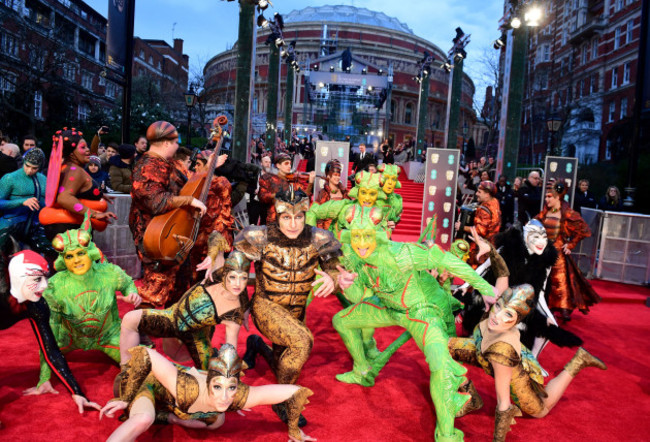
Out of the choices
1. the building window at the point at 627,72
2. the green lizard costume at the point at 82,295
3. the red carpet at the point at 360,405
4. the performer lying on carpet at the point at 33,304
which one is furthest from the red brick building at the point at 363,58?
the performer lying on carpet at the point at 33,304

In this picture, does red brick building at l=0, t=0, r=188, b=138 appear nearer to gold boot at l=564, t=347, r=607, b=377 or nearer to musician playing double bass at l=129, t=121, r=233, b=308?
musician playing double bass at l=129, t=121, r=233, b=308

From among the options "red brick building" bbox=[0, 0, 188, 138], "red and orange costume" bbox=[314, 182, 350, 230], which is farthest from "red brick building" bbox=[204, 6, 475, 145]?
"red and orange costume" bbox=[314, 182, 350, 230]

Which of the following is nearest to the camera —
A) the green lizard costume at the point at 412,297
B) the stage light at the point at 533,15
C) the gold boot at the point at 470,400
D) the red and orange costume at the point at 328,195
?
the green lizard costume at the point at 412,297

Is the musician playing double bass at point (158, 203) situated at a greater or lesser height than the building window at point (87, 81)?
lesser

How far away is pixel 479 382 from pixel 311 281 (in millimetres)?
1971

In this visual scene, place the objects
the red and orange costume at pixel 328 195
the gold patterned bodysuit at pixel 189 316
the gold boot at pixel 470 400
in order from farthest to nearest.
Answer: the red and orange costume at pixel 328 195, the gold boot at pixel 470 400, the gold patterned bodysuit at pixel 189 316

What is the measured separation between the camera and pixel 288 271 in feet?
11.1

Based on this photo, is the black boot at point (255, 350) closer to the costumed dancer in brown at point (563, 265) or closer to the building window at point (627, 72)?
the costumed dancer in brown at point (563, 265)

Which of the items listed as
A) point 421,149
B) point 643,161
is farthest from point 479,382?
point 421,149

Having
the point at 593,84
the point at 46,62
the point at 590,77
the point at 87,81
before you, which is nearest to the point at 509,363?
the point at 46,62

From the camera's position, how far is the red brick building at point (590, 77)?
2830cm

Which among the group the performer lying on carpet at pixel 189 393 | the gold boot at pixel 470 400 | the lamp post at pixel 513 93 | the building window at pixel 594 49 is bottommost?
the gold boot at pixel 470 400

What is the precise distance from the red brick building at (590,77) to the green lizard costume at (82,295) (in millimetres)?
26872

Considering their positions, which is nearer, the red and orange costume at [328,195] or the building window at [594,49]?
the red and orange costume at [328,195]
